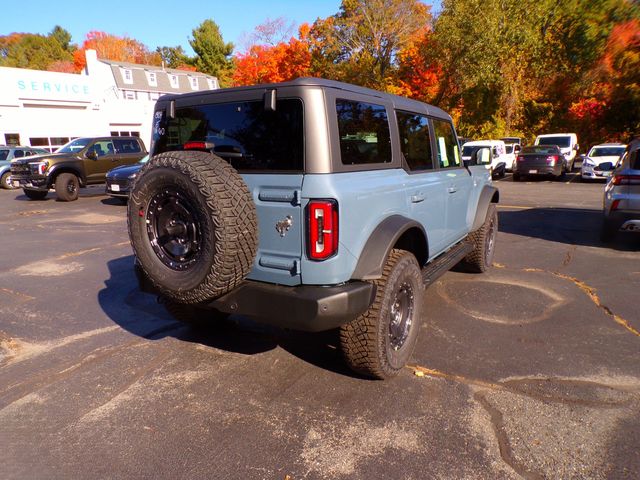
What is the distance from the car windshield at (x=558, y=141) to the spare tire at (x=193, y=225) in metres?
22.0

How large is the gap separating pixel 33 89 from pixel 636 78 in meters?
32.1

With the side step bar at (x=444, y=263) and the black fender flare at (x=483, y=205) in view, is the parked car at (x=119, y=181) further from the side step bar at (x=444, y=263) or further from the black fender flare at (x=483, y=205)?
the side step bar at (x=444, y=263)

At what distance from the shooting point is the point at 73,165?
543 inches

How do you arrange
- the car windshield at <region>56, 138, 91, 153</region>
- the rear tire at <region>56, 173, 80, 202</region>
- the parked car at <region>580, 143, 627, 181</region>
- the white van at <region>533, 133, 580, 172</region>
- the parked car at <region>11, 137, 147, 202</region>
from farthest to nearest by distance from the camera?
the white van at <region>533, 133, 580, 172</region>, the parked car at <region>580, 143, 627, 181</region>, the car windshield at <region>56, 138, 91, 153</region>, the rear tire at <region>56, 173, 80, 202</region>, the parked car at <region>11, 137, 147, 202</region>

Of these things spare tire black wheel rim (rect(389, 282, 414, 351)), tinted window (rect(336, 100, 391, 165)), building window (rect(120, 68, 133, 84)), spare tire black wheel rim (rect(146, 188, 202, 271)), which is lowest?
spare tire black wheel rim (rect(389, 282, 414, 351))

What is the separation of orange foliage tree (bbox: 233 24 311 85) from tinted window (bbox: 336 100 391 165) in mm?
32684

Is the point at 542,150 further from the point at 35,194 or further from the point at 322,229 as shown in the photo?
the point at 35,194

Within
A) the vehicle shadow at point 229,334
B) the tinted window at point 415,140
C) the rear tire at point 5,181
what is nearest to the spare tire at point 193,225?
the vehicle shadow at point 229,334

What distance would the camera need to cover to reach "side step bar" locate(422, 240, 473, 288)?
12.4 feet

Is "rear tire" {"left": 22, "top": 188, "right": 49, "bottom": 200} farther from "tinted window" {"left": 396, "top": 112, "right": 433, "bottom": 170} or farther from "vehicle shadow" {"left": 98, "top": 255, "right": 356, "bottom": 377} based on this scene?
"tinted window" {"left": 396, "top": 112, "right": 433, "bottom": 170}

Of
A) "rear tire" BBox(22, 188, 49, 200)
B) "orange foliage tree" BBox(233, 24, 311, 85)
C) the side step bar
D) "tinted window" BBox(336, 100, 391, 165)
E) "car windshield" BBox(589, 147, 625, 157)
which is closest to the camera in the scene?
"tinted window" BBox(336, 100, 391, 165)

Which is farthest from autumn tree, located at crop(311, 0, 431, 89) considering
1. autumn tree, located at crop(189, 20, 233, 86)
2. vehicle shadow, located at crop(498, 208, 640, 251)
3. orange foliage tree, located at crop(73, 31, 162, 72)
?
orange foliage tree, located at crop(73, 31, 162, 72)

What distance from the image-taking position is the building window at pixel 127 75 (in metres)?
36.4

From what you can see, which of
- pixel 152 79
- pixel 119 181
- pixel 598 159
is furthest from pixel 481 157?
pixel 152 79
